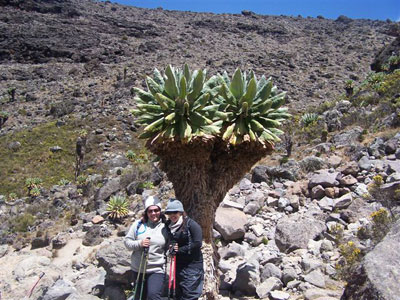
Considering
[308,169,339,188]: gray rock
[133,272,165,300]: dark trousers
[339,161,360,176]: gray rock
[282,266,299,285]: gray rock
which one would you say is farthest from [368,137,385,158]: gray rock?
[133,272,165,300]: dark trousers

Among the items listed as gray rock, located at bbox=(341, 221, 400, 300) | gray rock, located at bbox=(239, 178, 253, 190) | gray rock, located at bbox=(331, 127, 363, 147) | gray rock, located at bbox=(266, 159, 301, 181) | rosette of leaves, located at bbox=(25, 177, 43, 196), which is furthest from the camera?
rosette of leaves, located at bbox=(25, 177, 43, 196)

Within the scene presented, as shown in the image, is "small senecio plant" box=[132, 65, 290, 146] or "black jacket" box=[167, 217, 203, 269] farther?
"small senecio plant" box=[132, 65, 290, 146]

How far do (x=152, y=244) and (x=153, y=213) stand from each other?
37cm

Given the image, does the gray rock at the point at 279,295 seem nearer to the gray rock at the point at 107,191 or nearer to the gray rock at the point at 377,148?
the gray rock at the point at 377,148

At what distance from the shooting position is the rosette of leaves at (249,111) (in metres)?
4.96

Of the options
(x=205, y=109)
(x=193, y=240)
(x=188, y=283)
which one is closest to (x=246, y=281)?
(x=188, y=283)

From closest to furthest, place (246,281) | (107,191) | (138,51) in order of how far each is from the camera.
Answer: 1. (246,281)
2. (107,191)
3. (138,51)

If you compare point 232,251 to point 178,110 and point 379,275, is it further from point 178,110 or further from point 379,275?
point 379,275

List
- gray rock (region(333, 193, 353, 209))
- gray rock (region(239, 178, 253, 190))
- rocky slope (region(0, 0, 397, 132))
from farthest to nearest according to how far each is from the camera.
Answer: rocky slope (region(0, 0, 397, 132)), gray rock (region(239, 178, 253, 190)), gray rock (region(333, 193, 353, 209))

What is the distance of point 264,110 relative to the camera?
17.0 feet

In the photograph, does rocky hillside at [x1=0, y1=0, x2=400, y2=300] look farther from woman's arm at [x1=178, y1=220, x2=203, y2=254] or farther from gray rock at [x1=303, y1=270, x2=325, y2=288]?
woman's arm at [x1=178, y1=220, x2=203, y2=254]

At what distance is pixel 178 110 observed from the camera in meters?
4.84

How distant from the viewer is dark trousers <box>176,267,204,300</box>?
155 inches

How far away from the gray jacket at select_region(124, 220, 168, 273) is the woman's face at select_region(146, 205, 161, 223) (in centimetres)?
9
